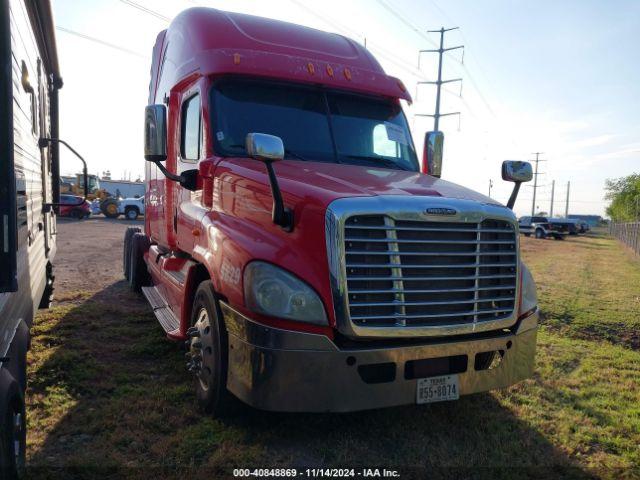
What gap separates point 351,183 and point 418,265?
2.50ft

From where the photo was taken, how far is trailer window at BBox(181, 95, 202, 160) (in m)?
4.64

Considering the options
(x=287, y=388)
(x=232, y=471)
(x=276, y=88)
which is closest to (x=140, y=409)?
(x=232, y=471)

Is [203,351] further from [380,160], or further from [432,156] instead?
[432,156]

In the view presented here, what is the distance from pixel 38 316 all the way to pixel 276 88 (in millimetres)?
4599

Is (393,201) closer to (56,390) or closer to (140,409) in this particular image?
(140,409)

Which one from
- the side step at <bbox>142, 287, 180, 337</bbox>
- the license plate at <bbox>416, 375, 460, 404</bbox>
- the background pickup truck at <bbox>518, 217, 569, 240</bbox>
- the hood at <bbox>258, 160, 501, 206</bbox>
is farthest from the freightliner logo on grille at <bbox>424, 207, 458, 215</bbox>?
the background pickup truck at <bbox>518, 217, 569, 240</bbox>

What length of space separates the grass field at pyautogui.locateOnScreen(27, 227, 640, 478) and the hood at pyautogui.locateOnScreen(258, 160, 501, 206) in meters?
1.70

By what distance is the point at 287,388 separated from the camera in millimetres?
3129

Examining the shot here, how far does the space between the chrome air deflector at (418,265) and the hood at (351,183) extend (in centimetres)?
14

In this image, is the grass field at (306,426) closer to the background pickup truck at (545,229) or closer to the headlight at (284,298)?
the headlight at (284,298)

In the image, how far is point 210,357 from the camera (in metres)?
3.72

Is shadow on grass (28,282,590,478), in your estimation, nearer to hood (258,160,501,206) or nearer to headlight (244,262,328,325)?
headlight (244,262,328,325)

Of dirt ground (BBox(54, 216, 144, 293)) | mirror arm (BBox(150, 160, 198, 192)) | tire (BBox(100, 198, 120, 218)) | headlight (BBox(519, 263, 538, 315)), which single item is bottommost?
dirt ground (BBox(54, 216, 144, 293))

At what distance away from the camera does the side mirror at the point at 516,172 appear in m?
4.25
